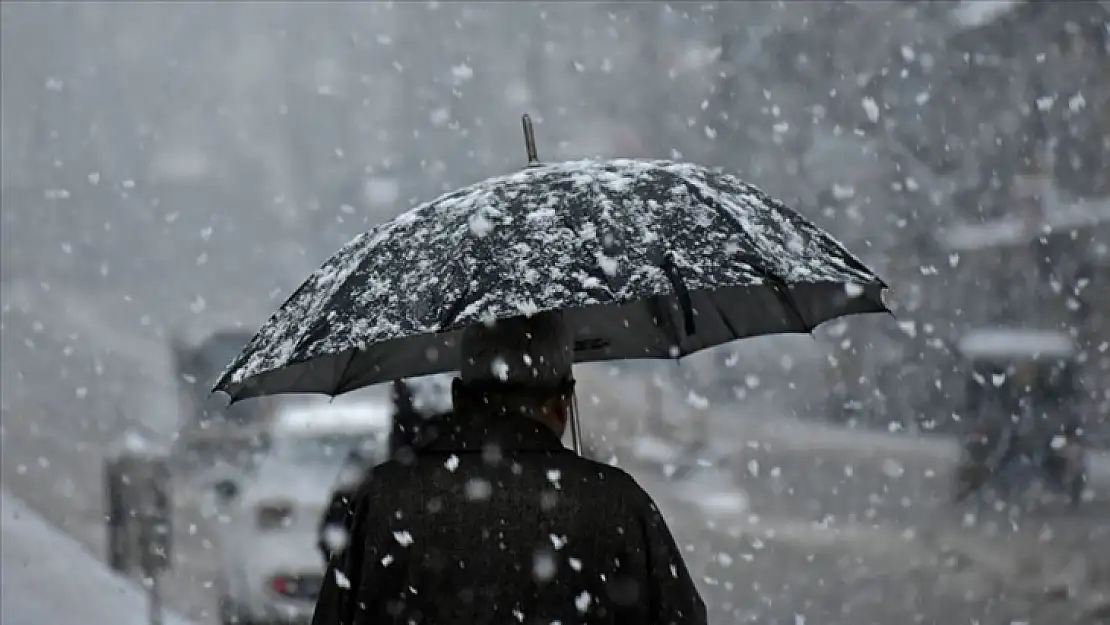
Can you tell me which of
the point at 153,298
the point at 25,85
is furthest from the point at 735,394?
the point at 25,85

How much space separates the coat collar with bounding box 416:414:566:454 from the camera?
7.89ft

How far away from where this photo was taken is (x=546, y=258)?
2.62 meters

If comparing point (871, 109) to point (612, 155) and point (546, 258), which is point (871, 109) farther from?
point (546, 258)

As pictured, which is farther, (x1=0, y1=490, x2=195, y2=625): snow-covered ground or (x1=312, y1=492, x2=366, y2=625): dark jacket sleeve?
(x1=0, y1=490, x2=195, y2=625): snow-covered ground

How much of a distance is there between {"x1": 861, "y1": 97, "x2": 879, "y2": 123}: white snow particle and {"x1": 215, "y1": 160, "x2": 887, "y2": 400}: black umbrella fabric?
78.9 ft

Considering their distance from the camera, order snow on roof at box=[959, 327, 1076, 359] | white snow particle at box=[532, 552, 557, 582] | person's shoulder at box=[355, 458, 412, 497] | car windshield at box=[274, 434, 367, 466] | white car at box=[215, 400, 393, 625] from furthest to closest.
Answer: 1. snow on roof at box=[959, 327, 1076, 359]
2. car windshield at box=[274, 434, 367, 466]
3. white car at box=[215, 400, 393, 625]
4. person's shoulder at box=[355, 458, 412, 497]
5. white snow particle at box=[532, 552, 557, 582]

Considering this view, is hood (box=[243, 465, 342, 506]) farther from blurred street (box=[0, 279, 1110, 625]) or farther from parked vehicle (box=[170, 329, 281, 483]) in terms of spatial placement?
parked vehicle (box=[170, 329, 281, 483])

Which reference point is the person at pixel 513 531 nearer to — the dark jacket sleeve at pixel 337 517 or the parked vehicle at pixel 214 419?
the dark jacket sleeve at pixel 337 517

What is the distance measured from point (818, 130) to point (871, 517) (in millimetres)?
14778

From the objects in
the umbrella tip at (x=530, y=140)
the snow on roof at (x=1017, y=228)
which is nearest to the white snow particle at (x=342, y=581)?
the umbrella tip at (x=530, y=140)

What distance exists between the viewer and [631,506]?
2387 mm

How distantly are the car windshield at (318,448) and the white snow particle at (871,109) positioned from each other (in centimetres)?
1921

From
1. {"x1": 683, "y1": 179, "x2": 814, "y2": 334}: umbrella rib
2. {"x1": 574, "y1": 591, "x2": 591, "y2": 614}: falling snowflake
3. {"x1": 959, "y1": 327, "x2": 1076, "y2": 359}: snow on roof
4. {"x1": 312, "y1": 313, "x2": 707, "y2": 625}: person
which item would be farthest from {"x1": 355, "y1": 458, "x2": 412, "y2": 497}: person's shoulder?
{"x1": 959, "y1": 327, "x2": 1076, "y2": 359}: snow on roof

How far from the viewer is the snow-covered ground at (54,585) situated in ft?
18.0
